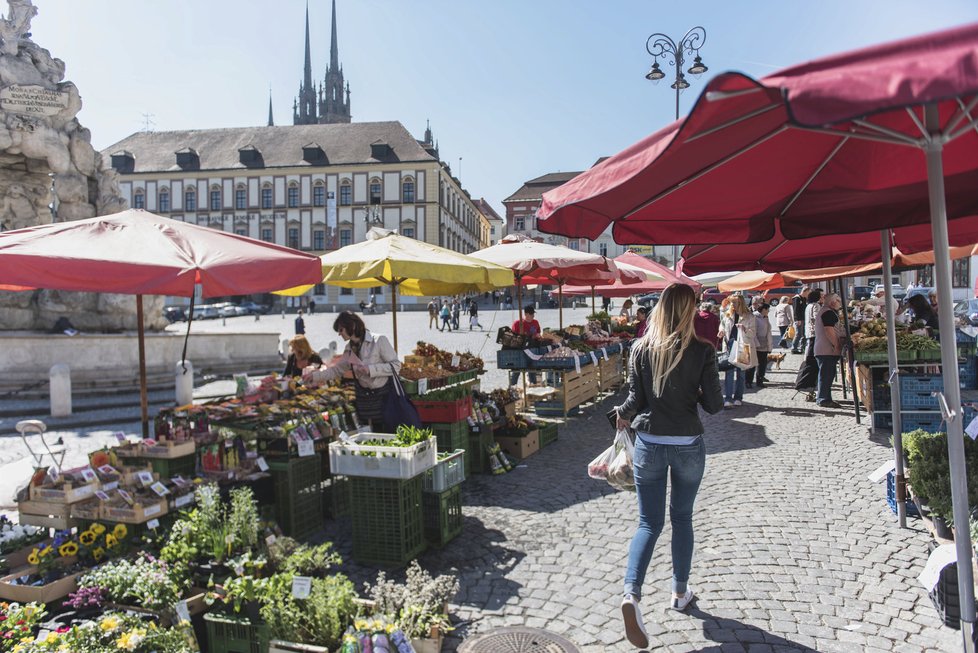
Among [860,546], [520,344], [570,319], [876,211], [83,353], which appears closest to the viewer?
[876,211]

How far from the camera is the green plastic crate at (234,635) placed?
330 centimetres

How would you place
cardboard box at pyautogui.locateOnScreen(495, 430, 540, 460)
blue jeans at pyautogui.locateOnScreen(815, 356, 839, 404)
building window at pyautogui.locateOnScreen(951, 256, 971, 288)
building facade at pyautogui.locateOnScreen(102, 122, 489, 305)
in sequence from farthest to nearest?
building facade at pyautogui.locateOnScreen(102, 122, 489, 305) → building window at pyautogui.locateOnScreen(951, 256, 971, 288) → blue jeans at pyautogui.locateOnScreen(815, 356, 839, 404) → cardboard box at pyautogui.locateOnScreen(495, 430, 540, 460)

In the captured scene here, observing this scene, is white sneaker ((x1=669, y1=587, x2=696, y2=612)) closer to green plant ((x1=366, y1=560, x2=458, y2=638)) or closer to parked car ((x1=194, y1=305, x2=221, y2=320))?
green plant ((x1=366, y1=560, x2=458, y2=638))

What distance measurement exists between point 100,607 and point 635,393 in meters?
3.05

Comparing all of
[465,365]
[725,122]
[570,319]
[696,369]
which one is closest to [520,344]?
[465,365]

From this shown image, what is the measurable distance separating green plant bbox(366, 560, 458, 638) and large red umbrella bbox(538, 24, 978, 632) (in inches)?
80.2

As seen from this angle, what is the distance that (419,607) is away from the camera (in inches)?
141

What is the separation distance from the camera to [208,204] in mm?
67438

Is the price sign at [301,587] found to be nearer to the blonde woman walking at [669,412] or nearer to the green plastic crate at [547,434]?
the blonde woman walking at [669,412]

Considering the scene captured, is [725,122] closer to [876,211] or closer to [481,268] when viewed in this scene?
[876,211]

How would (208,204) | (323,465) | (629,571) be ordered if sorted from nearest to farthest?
1. (629,571)
2. (323,465)
3. (208,204)

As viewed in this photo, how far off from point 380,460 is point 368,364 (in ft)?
5.63

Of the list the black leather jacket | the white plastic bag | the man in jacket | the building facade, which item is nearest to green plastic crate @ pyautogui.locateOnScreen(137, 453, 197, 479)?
the white plastic bag

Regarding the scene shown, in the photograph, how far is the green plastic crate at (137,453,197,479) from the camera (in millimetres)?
4945
